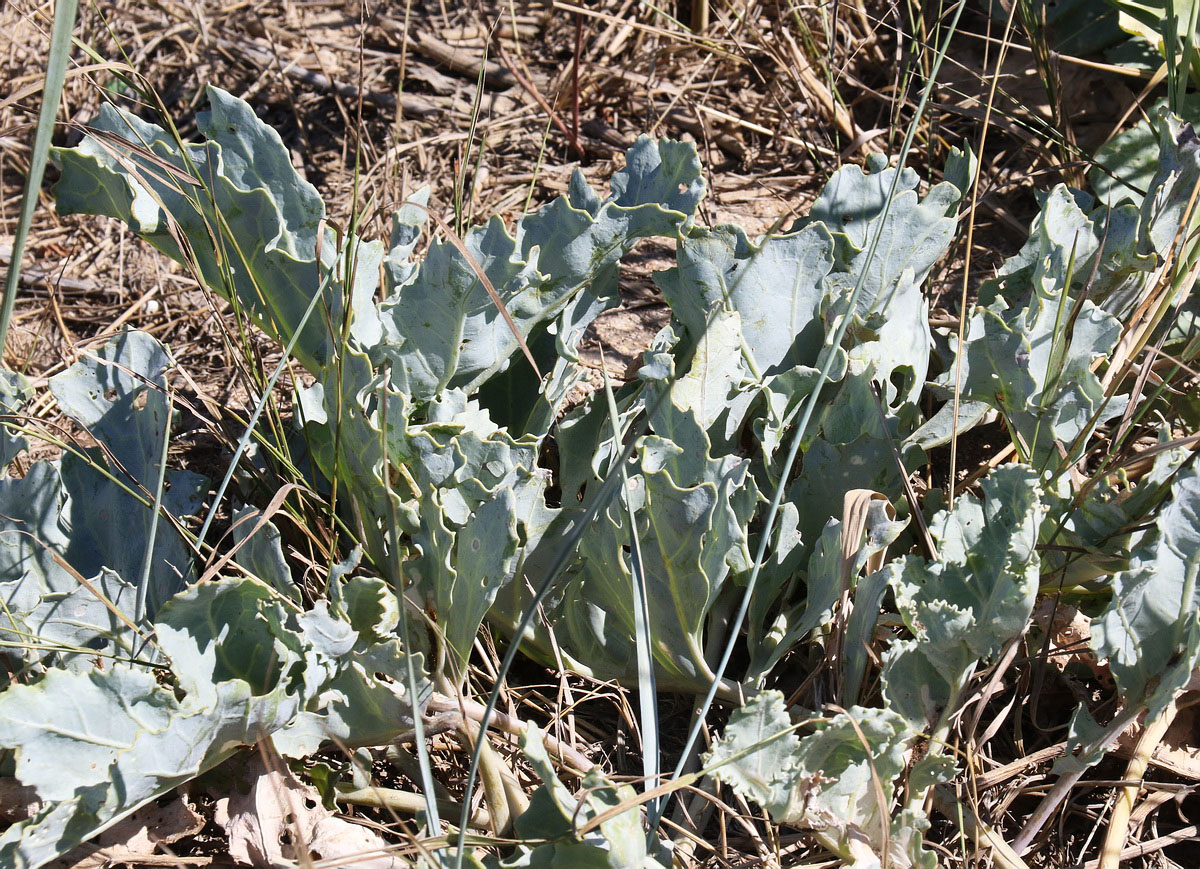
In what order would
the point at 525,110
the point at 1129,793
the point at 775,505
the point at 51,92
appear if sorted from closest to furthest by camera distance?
the point at 51,92
the point at 775,505
the point at 1129,793
the point at 525,110

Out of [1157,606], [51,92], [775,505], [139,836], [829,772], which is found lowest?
[139,836]

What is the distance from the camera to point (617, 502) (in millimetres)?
1325

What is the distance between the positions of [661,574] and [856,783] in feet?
1.11

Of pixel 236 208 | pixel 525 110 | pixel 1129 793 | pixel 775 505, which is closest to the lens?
pixel 775 505

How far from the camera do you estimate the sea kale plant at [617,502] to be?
1209 mm

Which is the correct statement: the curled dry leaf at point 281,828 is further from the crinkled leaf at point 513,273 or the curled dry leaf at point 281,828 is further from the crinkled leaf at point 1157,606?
the crinkled leaf at point 1157,606

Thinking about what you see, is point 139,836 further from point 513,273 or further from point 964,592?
point 964,592

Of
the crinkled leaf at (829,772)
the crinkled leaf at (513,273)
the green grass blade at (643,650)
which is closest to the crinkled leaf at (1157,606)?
the crinkled leaf at (829,772)

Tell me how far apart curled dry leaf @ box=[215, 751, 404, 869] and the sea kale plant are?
60mm

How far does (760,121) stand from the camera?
8.58 ft

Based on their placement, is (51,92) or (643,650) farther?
(643,650)

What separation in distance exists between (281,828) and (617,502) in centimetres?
57

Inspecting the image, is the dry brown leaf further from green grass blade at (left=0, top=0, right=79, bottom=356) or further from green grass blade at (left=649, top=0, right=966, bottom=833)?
green grass blade at (left=0, top=0, right=79, bottom=356)

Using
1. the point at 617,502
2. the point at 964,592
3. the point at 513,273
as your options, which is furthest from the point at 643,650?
the point at 513,273
